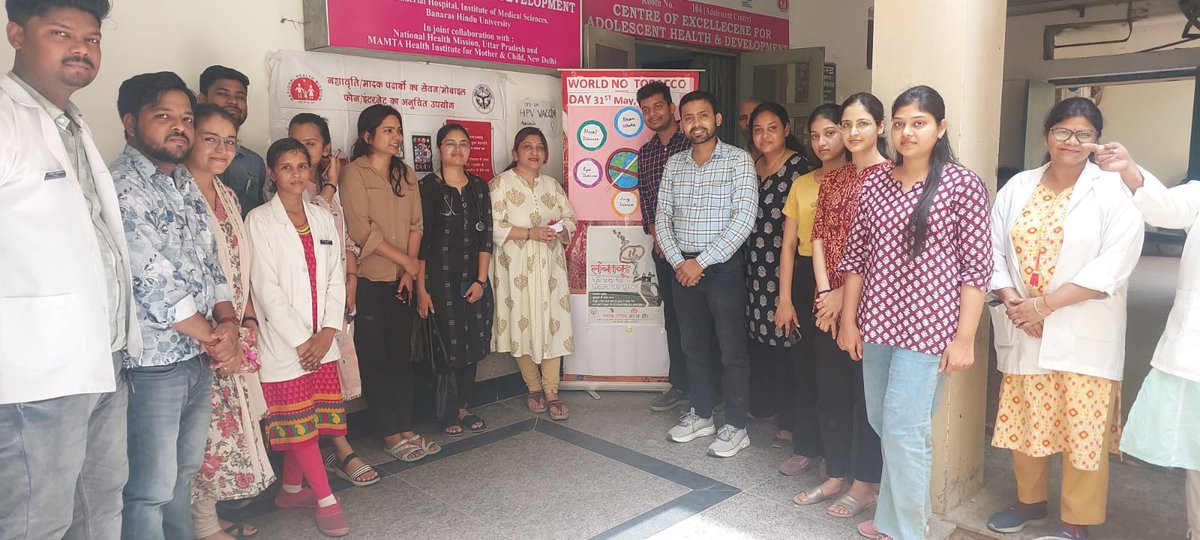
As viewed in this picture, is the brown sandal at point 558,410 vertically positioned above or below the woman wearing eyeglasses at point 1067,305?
below

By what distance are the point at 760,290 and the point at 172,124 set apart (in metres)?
2.43

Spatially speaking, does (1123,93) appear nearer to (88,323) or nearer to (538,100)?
(538,100)

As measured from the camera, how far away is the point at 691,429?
3746 mm

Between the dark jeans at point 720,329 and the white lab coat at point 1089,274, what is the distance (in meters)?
1.23

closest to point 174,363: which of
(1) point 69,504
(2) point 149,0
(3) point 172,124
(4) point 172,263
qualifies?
(4) point 172,263

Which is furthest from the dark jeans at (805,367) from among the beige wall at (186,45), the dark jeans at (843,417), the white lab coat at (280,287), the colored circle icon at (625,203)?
the beige wall at (186,45)

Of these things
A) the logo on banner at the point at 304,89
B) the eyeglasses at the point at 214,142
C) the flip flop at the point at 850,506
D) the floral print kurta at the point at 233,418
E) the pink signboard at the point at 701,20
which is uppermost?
the pink signboard at the point at 701,20

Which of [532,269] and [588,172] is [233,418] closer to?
[532,269]

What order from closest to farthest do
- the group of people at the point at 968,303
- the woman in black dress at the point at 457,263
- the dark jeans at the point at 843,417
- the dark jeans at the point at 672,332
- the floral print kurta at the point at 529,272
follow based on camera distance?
the group of people at the point at 968,303 < the dark jeans at the point at 843,417 < the woman in black dress at the point at 457,263 < the floral print kurta at the point at 529,272 < the dark jeans at the point at 672,332

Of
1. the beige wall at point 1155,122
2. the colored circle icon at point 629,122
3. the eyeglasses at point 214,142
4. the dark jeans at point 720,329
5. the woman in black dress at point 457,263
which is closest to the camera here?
the eyeglasses at point 214,142

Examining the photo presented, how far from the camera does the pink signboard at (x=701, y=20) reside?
15.9ft

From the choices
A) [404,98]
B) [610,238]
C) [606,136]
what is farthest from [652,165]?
[404,98]

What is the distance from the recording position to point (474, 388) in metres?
4.23

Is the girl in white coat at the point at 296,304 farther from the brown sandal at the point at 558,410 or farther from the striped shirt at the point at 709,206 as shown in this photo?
the striped shirt at the point at 709,206
